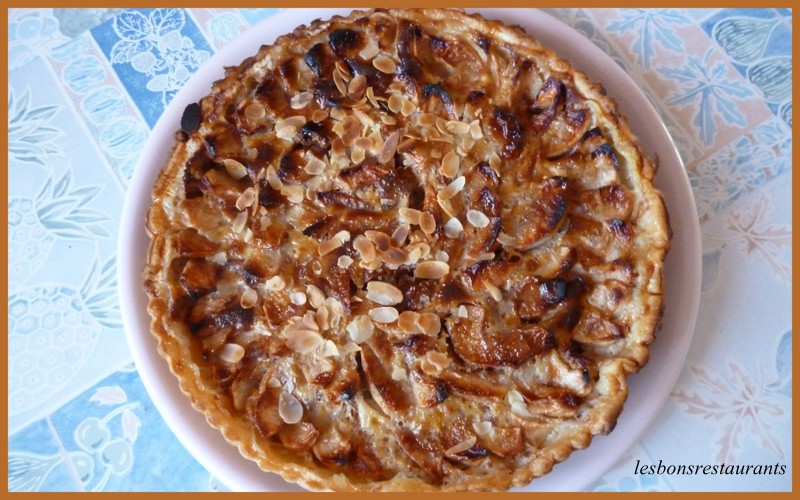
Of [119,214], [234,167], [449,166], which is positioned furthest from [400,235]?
[119,214]

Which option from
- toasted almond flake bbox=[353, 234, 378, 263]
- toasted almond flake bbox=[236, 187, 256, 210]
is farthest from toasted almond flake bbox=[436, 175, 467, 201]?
toasted almond flake bbox=[236, 187, 256, 210]

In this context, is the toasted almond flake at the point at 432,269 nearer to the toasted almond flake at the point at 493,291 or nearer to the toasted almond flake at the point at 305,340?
the toasted almond flake at the point at 493,291

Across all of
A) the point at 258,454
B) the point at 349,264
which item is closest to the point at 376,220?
Result: the point at 349,264

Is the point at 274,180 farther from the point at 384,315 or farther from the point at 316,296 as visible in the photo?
the point at 384,315

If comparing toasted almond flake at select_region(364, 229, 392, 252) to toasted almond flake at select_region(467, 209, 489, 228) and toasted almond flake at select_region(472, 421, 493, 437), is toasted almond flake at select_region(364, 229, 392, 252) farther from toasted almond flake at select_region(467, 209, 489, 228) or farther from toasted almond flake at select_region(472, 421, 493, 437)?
toasted almond flake at select_region(472, 421, 493, 437)

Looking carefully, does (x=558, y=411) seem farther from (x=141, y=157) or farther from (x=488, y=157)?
(x=141, y=157)
